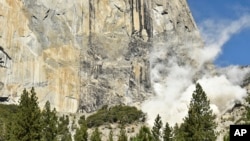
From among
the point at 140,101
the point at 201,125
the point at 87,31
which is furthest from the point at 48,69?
the point at 201,125

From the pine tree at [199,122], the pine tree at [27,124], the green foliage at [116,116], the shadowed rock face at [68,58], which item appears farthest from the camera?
the shadowed rock face at [68,58]

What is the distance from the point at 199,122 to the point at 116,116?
10289 centimetres

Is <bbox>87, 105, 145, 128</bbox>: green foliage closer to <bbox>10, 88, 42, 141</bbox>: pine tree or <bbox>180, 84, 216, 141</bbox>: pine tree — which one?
<bbox>180, 84, 216, 141</bbox>: pine tree

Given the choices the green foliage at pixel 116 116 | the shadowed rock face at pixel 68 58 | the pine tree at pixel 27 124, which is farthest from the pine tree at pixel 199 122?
the shadowed rock face at pixel 68 58

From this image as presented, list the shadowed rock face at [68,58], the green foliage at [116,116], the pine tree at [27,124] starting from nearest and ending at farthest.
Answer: the pine tree at [27,124] → the green foliage at [116,116] → the shadowed rock face at [68,58]

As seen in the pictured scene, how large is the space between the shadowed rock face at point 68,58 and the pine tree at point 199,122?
12483 centimetres

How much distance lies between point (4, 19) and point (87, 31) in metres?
32.6

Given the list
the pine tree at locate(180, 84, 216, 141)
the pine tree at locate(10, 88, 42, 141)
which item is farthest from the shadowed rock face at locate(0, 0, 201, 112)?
the pine tree at locate(10, 88, 42, 141)

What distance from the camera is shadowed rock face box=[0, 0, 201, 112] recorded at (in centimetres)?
17850

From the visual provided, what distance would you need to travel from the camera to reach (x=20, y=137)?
47.8 metres

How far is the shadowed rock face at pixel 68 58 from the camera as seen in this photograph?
178500mm

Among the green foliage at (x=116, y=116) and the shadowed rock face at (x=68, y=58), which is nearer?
the green foliage at (x=116, y=116)

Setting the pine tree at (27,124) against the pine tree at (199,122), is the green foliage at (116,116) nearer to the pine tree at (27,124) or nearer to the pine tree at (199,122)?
the pine tree at (199,122)

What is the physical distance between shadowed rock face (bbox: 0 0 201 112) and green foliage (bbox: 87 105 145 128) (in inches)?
742
